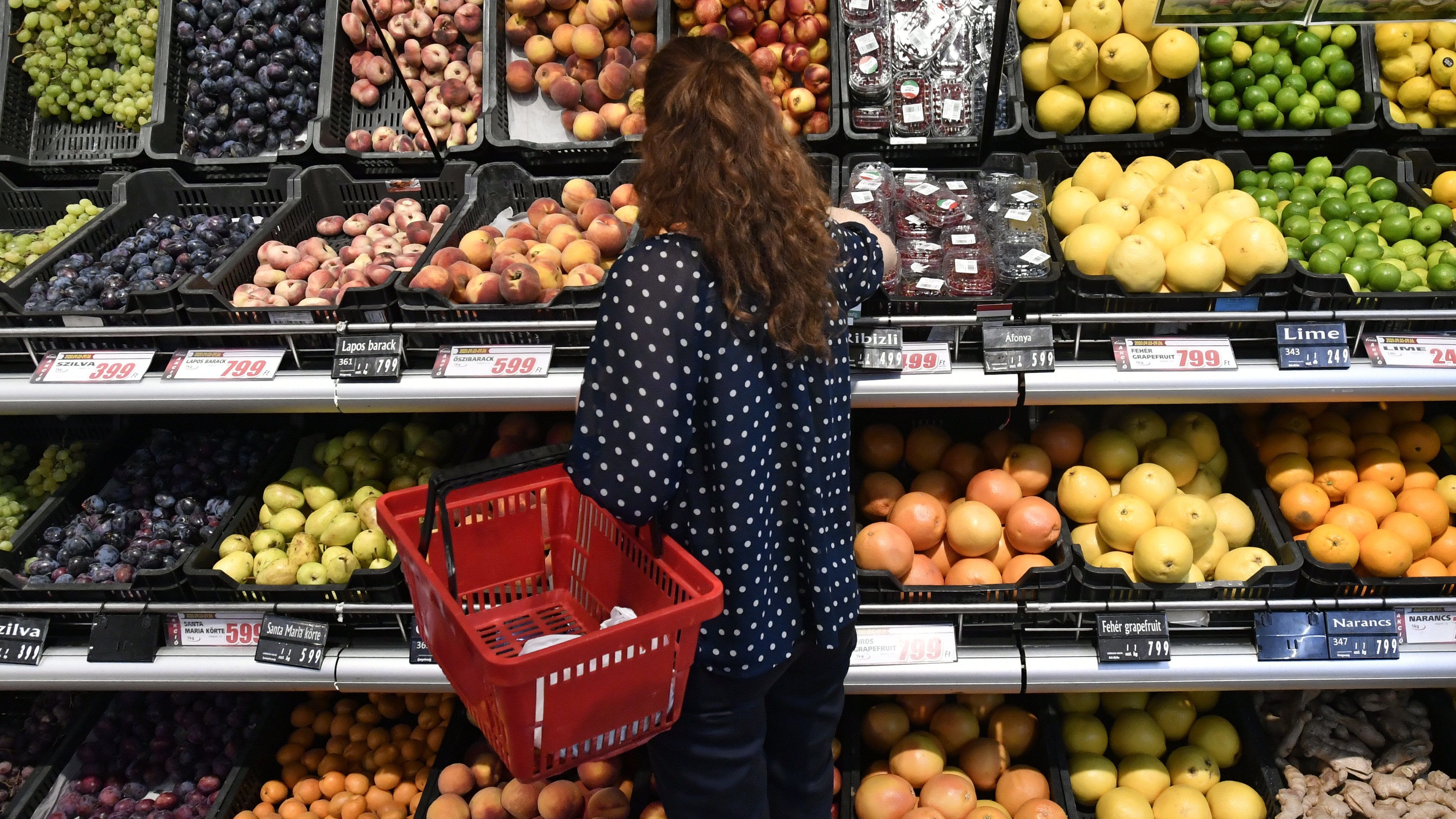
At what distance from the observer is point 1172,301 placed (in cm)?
201

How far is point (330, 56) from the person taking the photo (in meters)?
2.99

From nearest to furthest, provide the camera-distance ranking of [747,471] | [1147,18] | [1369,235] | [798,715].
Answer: [747,471]
[798,715]
[1369,235]
[1147,18]

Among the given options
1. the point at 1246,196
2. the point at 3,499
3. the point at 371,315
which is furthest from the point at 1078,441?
the point at 3,499

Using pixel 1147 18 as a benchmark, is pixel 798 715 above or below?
below

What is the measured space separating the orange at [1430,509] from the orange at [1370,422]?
20cm

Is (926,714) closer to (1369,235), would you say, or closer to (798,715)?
(798,715)

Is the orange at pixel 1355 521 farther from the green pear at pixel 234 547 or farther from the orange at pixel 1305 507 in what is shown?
the green pear at pixel 234 547

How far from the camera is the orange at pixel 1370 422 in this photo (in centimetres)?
238

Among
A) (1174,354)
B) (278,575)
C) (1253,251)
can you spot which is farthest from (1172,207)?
(278,575)

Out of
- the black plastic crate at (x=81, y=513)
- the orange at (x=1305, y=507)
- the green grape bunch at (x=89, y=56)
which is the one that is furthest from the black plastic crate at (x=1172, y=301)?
the green grape bunch at (x=89, y=56)

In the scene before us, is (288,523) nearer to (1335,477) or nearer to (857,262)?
(857,262)

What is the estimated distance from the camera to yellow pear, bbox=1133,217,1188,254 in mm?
2051

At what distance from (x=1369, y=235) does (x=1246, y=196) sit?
0.83ft

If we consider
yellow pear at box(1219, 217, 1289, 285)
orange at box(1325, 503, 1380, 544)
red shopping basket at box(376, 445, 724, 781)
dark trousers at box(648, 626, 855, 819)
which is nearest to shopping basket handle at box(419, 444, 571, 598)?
red shopping basket at box(376, 445, 724, 781)
